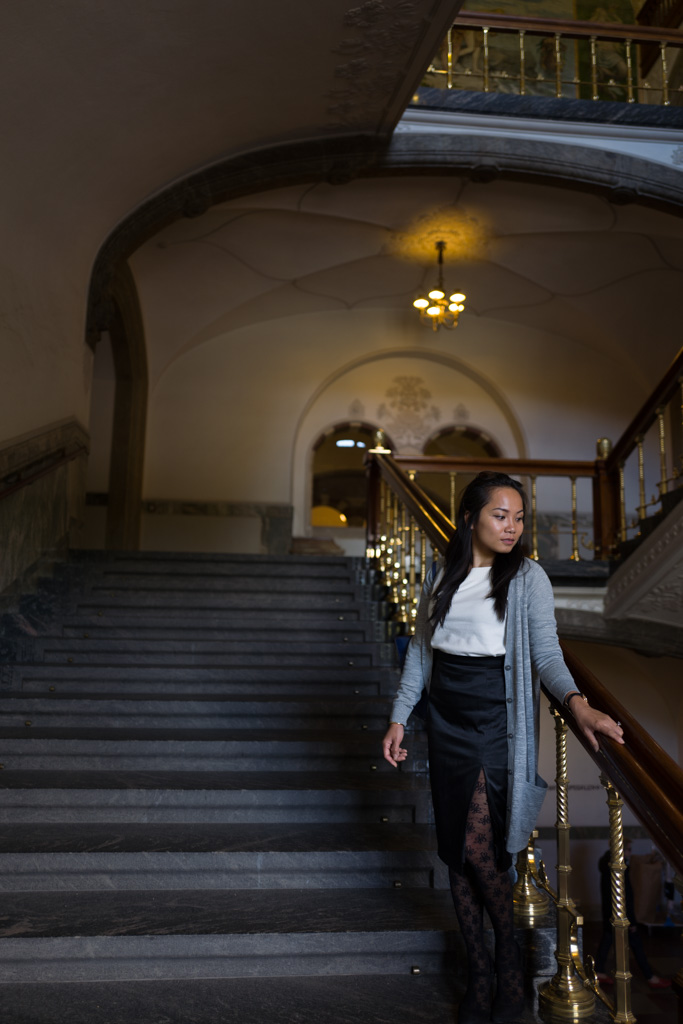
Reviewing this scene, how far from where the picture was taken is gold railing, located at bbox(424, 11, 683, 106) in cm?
732

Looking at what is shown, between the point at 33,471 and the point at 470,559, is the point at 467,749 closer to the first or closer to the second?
the point at 470,559

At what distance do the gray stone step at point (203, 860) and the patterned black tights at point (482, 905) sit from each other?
0.79m

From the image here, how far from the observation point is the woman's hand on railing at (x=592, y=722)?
1994mm

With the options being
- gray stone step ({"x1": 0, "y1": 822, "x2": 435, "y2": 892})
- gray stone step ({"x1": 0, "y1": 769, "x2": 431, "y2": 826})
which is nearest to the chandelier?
gray stone step ({"x1": 0, "y1": 769, "x2": 431, "y2": 826})

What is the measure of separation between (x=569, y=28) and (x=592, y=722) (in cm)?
736

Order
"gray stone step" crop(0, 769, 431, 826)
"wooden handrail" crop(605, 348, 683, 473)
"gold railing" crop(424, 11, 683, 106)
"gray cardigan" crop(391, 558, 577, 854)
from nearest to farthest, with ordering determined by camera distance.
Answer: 1. "gray cardigan" crop(391, 558, 577, 854)
2. "gray stone step" crop(0, 769, 431, 826)
3. "wooden handrail" crop(605, 348, 683, 473)
4. "gold railing" crop(424, 11, 683, 106)

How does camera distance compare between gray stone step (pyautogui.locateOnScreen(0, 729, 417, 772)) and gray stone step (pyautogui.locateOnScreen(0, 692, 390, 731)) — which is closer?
gray stone step (pyautogui.locateOnScreen(0, 729, 417, 772))

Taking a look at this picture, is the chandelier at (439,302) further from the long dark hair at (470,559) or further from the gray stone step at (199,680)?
the long dark hair at (470,559)

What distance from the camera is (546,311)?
11.4m

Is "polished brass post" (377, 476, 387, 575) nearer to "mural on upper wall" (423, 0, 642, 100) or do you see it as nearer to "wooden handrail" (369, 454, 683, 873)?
"wooden handrail" (369, 454, 683, 873)

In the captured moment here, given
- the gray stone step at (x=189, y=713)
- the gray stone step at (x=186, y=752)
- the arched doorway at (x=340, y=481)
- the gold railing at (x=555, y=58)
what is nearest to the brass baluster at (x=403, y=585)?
the gray stone step at (x=189, y=713)

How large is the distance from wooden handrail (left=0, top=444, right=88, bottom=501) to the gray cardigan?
340 centimetres

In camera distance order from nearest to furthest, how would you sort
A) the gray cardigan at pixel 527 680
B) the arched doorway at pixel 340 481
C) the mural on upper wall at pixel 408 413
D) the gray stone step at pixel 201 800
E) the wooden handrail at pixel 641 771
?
the wooden handrail at pixel 641 771 < the gray cardigan at pixel 527 680 < the gray stone step at pixel 201 800 < the mural on upper wall at pixel 408 413 < the arched doorway at pixel 340 481

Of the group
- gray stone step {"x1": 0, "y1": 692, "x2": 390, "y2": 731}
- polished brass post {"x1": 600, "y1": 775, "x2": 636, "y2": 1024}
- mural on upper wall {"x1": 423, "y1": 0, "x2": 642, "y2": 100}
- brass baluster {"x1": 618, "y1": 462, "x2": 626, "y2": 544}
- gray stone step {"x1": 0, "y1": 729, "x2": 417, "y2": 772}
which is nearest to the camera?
polished brass post {"x1": 600, "y1": 775, "x2": 636, "y2": 1024}
